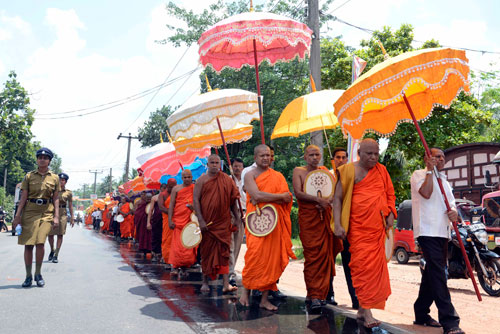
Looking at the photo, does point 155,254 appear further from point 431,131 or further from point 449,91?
point 431,131

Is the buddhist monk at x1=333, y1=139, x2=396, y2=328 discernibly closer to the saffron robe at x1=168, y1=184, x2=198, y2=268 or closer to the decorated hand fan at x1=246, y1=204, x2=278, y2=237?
the decorated hand fan at x1=246, y1=204, x2=278, y2=237

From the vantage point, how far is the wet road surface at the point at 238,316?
461 cm

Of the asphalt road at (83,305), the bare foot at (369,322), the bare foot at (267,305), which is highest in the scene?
the bare foot at (369,322)

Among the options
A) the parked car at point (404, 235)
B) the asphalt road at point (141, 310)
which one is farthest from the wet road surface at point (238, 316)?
the parked car at point (404, 235)

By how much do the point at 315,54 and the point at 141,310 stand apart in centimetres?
693

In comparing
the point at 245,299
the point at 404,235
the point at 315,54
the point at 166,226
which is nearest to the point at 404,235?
the point at 404,235

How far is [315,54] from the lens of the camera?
404 inches

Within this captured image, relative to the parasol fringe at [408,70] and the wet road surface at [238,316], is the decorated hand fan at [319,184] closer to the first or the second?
the parasol fringe at [408,70]

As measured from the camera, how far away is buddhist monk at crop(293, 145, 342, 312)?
5.41 m

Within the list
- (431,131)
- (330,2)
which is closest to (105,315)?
(431,131)

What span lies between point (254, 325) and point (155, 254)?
6982 mm

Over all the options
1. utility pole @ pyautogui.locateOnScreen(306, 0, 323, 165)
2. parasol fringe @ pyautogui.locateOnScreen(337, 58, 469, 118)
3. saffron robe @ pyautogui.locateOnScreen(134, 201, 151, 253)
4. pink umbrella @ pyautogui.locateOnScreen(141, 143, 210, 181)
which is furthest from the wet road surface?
saffron robe @ pyautogui.locateOnScreen(134, 201, 151, 253)

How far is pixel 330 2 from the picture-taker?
78.6 ft

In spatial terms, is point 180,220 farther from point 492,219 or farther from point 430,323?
point 492,219
